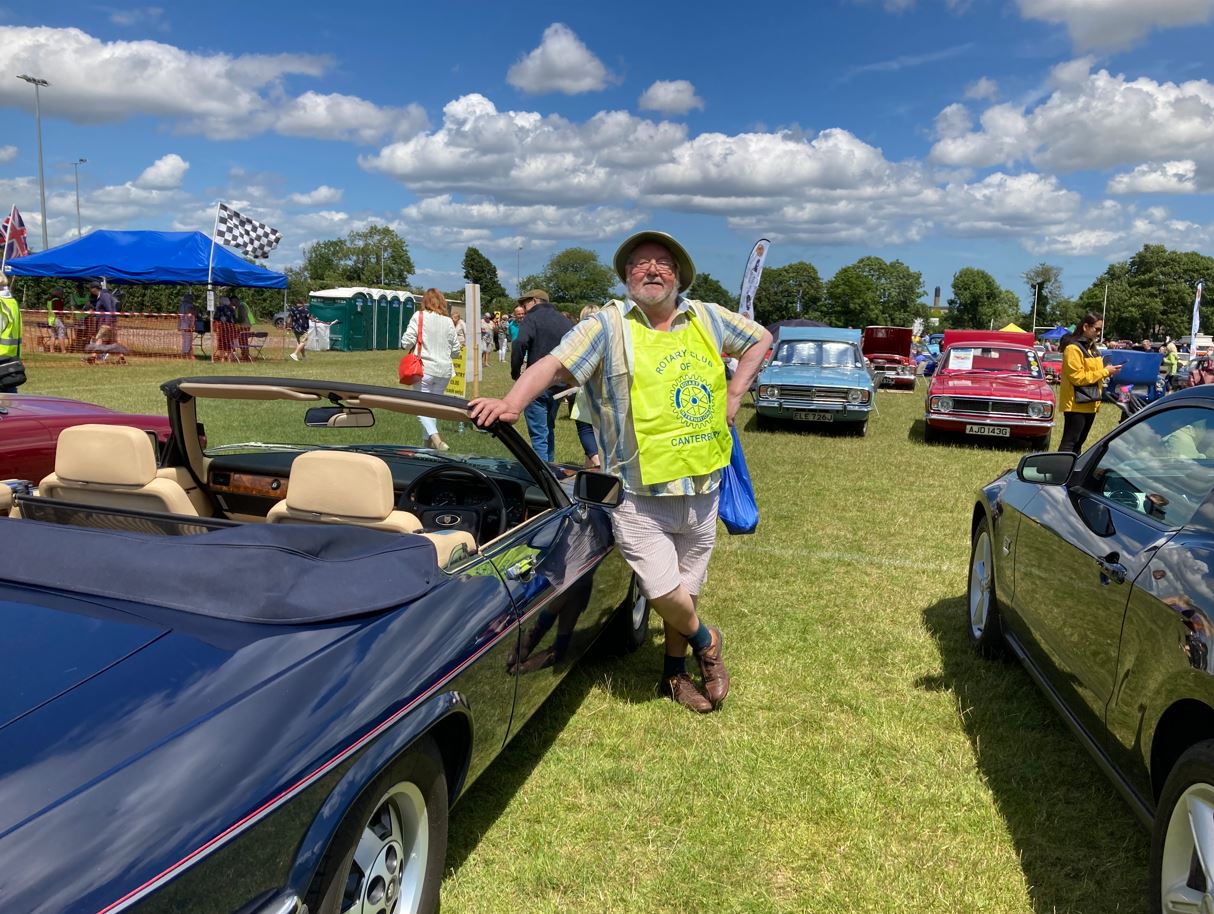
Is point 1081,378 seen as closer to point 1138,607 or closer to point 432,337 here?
point 432,337

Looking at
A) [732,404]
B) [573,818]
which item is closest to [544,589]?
[573,818]

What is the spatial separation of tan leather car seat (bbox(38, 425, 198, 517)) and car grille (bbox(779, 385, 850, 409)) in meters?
10.8

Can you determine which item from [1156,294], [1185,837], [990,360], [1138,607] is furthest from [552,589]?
[1156,294]

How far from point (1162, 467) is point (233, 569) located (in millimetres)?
2847

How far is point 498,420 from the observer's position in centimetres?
285

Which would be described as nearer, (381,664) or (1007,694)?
(381,664)

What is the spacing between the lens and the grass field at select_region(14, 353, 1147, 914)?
2.58 metres

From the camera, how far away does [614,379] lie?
3180mm

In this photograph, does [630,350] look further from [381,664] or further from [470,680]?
[381,664]

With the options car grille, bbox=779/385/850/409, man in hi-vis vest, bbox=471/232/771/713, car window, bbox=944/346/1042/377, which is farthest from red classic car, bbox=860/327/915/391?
man in hi-vis vest, bbox=471/232/771/713

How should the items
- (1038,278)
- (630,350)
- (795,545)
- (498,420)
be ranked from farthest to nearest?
(1038,278)
(795,545)
(630,350)
(498,420)

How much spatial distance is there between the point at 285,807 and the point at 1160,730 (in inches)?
82.4

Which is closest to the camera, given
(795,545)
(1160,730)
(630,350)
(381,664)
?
(381,664)

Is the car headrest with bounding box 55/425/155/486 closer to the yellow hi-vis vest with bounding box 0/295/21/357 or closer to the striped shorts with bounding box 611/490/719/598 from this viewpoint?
the striped shorts with bounding box 611/490/719/598
